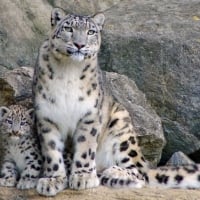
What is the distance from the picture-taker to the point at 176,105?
11047 millimetres

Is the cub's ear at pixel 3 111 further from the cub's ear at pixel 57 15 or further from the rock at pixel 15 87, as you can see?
the cub's ear at pixel 57 15

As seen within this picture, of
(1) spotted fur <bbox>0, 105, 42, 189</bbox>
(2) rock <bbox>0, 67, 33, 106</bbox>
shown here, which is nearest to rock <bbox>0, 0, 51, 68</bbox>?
(2) rock <bbox>0, 67, 33, 106</bbox>

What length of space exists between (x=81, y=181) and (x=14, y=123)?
35.4 inches

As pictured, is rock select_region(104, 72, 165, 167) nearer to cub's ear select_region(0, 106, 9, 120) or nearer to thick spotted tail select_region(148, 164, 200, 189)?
thick spotted tail select_region(148, 164, 200, 189)

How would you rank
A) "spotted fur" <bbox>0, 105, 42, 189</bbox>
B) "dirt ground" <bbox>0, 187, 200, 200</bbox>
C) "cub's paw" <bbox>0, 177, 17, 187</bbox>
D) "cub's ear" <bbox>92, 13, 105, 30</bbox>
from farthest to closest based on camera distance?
"cub's ear" <bbox>92, 13, 105, 30</bbox> → "spotted fur" <bbox>0, 105, 42, 189</bbox> → "cub's paw" <bbox>0, 177, 17, 187</bbox> → "dirt ground" <bbox>0, 187, 200, 200</bbox>

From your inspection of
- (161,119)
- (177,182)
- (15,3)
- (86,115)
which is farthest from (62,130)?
(15,3)

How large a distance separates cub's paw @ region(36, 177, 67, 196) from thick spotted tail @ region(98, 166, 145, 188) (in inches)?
17.6

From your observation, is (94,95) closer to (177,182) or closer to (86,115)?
(86,115)

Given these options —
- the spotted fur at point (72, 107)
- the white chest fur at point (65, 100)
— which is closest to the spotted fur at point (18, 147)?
the spotted fur at point (72, 107)

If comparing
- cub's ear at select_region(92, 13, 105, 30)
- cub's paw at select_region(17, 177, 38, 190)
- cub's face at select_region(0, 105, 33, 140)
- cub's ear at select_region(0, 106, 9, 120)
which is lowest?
cub's paw at select_region(17, 177, 38, 190)

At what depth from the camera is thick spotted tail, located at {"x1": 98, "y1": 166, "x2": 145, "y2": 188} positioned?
8.84m

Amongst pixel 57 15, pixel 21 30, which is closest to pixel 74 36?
pixel 57 15

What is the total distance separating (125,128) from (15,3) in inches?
140

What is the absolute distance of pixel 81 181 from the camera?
8695 mm
